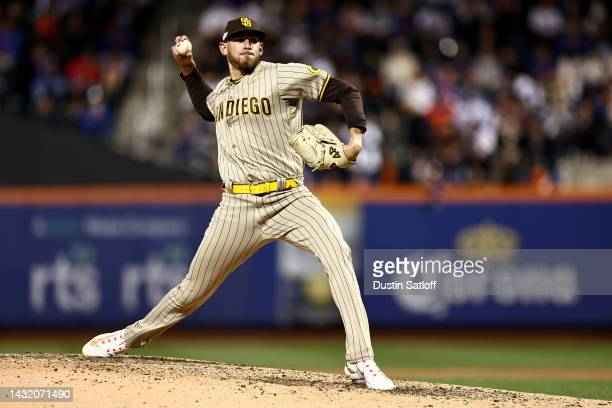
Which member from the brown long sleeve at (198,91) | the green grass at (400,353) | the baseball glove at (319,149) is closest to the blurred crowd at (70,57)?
the green grass at (400,353)

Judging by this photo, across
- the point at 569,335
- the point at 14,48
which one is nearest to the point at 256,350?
the point at 569,335

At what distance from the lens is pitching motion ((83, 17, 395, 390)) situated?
5.95 metres

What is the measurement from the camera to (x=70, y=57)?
13.8m

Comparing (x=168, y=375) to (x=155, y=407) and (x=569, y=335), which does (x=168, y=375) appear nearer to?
(x=155, y=407)

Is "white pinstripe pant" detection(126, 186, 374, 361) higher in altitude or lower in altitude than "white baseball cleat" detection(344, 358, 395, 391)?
higher

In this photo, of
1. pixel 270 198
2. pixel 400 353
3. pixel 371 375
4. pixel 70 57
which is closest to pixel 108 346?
pixel 270 198

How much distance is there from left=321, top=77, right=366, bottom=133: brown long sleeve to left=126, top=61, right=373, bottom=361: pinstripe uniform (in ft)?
0.14

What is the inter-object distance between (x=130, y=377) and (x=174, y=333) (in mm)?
5726

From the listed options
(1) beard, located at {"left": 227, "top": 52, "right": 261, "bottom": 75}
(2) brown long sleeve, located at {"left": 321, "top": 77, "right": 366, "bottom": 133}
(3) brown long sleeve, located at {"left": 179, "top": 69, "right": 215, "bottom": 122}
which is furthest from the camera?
(3) brown long sleeve, located at {"left": 179, "top": 69, "right": 215, "bottom": 122}

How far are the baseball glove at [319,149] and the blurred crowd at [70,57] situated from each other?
7043 millimetres

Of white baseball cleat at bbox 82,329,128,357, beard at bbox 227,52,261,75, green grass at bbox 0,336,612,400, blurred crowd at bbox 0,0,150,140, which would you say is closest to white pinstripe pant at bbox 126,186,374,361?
white baseball cleat at bbox 82,329,128,357

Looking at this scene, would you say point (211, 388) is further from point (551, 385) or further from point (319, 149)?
point (551, 385)

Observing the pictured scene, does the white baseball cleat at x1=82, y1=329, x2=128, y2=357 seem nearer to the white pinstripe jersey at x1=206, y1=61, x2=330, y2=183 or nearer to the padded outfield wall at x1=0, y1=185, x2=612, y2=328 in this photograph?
the white pinstripe jersey at x1=206, y1=61, x2=330, y2=183

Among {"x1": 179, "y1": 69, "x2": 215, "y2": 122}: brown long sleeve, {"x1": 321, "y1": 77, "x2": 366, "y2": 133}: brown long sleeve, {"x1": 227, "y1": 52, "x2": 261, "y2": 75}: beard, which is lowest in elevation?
{"x1": 321, "y1": 77, "x2": 366, "y2": 133}: brown long sleeve
